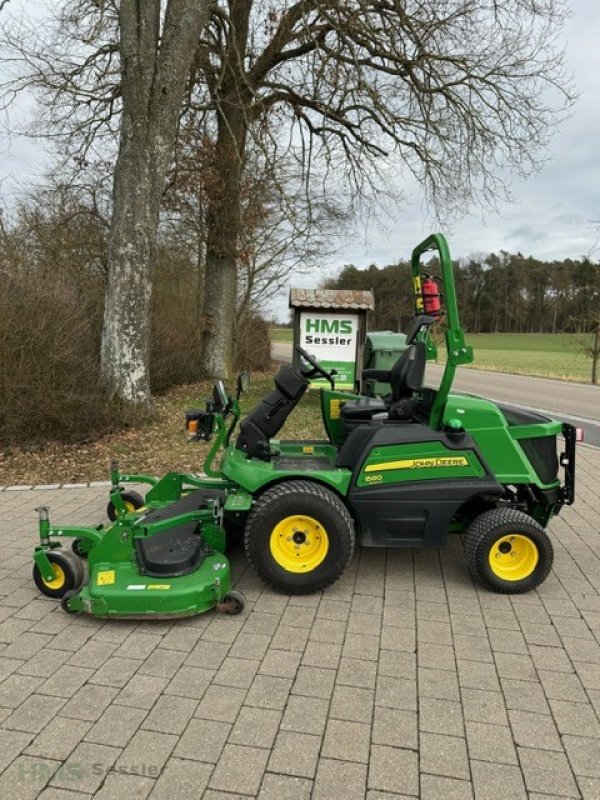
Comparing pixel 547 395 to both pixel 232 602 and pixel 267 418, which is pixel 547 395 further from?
pixel 232 602

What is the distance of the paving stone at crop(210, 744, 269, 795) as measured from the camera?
7.00 ft

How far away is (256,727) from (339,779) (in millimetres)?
426

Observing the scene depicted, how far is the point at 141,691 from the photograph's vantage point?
2.68 meters

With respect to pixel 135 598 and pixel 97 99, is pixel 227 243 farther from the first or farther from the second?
pixel 135 598

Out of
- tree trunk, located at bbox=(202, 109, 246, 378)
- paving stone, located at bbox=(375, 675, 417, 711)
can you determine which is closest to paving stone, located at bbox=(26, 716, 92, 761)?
paving stone, located at bbox=(375, 675, 417, 711)

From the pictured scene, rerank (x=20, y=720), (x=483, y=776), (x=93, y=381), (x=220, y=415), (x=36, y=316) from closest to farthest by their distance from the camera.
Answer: (x=483, y=776) < (x=20, y=720) < (x=220, y=415) < (x=36, y=316) < (x=93, y=381)

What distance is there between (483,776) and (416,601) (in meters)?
1.42

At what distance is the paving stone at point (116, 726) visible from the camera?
2.36 m

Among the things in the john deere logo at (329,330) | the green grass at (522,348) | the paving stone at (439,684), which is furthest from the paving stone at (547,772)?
the green grass at (522,348)

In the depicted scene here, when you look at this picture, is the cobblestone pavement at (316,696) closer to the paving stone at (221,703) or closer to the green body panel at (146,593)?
the paving stone at (221,703)

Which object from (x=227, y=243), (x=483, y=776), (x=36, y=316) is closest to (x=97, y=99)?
(x=227, y=243)

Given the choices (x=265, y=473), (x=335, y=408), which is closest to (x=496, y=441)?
(x=335, y=408)

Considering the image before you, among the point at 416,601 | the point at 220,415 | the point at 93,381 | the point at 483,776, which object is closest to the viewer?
the point at 483,776

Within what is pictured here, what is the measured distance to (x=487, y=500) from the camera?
3.84 meters
